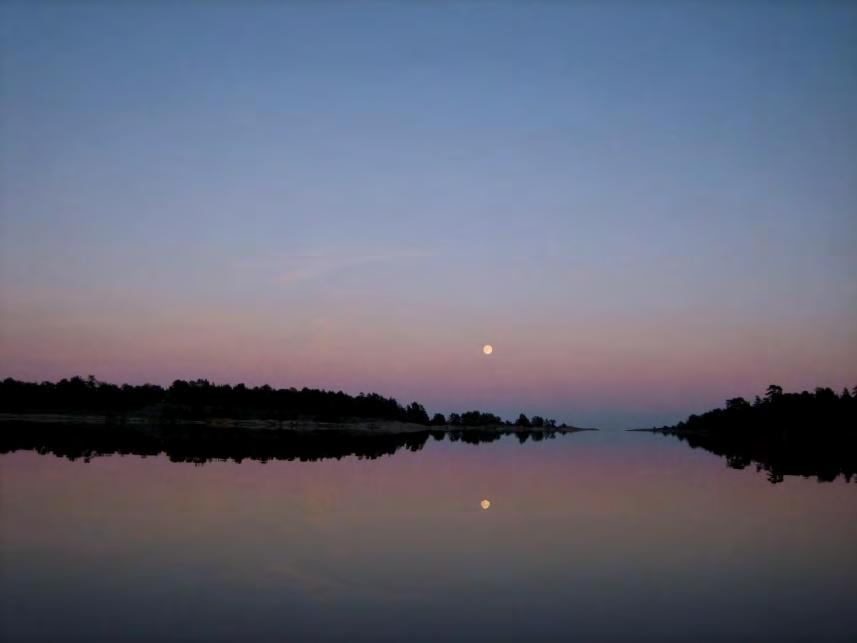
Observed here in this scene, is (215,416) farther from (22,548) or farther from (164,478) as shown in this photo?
(22,548)

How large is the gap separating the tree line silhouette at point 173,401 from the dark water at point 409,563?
10909 cm

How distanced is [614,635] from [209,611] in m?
6.77

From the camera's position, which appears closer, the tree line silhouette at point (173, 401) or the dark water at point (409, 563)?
the dark water at point (409, 563)

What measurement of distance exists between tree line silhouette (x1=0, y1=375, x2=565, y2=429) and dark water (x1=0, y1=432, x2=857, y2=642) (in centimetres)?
10909

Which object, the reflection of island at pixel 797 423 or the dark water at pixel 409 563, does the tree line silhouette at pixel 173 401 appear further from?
the dark water at pixel 409 563

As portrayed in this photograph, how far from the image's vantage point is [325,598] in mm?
12867

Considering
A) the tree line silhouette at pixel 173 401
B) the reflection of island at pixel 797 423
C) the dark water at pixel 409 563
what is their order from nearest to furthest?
the dark water at pixel 409 563
the reflection of island at pixel 797 423
the tree line silhouette at pixel 173 401

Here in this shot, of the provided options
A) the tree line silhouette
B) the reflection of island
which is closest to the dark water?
the reflection of island

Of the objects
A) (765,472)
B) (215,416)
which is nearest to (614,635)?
(765,472)

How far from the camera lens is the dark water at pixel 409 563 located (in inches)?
464

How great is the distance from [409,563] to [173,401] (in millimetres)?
131666

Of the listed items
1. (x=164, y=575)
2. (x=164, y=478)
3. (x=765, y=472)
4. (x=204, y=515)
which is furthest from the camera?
(x=765, y=472)

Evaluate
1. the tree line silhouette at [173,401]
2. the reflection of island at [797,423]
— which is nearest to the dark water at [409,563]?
the reflection of island at [797,423]

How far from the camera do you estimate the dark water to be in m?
11.8
